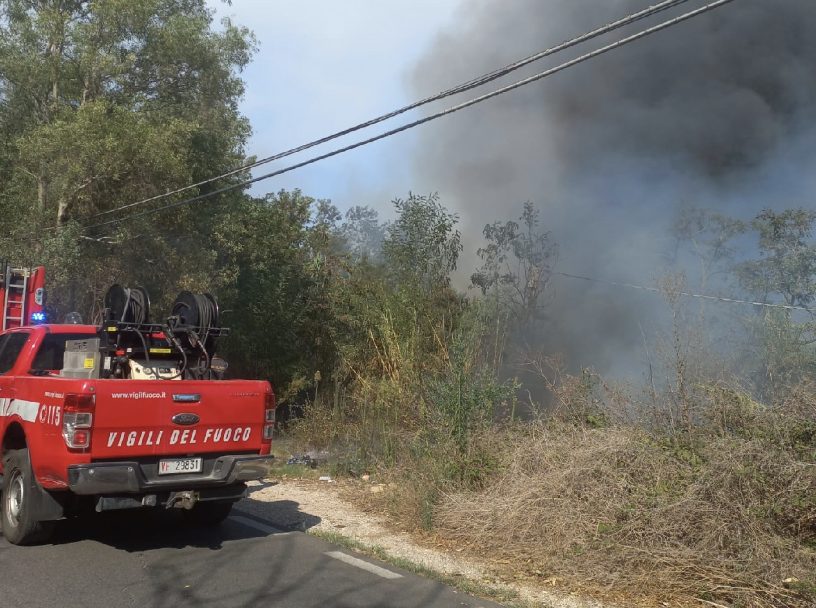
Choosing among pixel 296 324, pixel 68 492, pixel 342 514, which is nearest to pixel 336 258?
pixel 296 324

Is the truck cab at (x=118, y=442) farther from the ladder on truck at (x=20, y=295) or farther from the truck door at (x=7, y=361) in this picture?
the ladder on truck at (x=20, y=295)

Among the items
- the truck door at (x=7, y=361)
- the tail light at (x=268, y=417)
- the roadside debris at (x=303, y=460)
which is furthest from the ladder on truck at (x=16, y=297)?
the tail light at (x=268, y=417)

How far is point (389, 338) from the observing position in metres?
11.1

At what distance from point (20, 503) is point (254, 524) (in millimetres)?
2208

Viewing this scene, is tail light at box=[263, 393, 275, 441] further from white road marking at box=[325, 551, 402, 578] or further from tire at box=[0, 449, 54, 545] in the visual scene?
tire at box=[0, 449, 54, 545]

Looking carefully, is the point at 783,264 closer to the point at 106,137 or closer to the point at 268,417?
the point at 268,417

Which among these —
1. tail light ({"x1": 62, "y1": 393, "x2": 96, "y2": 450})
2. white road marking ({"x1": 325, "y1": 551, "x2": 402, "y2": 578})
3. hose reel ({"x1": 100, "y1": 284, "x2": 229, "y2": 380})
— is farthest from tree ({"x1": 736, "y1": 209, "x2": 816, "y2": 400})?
tail light ({"x1": 62, "y1": 393, "x2": 96, "y2": 450})

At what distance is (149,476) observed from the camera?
5832 millimetres

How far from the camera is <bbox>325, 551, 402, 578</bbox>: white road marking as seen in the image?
18.8 feet

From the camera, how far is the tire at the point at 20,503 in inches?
235

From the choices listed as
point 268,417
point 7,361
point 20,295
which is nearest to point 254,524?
point 268,417

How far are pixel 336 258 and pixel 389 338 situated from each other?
34.1ft

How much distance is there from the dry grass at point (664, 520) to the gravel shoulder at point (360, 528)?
290mm

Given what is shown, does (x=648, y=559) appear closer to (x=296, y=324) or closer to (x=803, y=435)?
(x=803, y=435)
